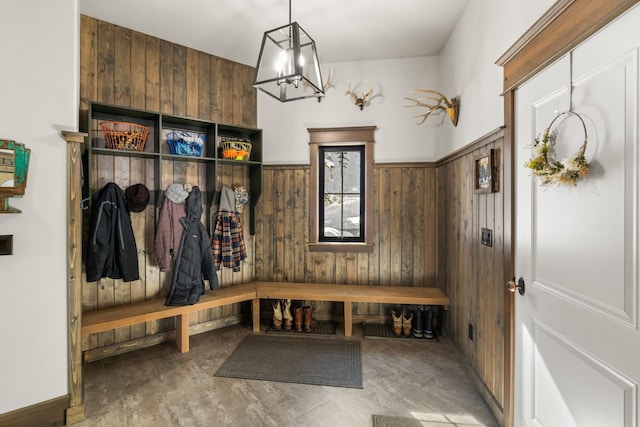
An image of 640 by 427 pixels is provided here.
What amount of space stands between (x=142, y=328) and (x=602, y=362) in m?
3.16

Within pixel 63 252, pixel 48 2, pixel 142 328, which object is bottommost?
pixel 142 328

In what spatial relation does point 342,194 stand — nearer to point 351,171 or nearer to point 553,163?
point 351,171

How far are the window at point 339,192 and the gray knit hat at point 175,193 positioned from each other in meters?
1.29

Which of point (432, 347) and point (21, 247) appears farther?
point (432, 347)

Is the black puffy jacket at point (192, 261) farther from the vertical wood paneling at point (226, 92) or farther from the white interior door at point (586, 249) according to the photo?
the white interior door at point (586, 249)

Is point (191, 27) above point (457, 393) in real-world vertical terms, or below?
above

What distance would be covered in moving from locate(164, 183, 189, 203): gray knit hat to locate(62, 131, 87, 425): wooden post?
844mm

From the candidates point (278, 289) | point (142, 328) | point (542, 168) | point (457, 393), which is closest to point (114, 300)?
point (142, 328)

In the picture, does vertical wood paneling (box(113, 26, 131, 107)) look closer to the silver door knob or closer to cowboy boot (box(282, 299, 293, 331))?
cowboy boot (box(282, 299, 293, 331))

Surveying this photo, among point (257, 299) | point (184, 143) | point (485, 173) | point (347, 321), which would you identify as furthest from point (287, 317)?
point (485, 173)

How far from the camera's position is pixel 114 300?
257 centimetres

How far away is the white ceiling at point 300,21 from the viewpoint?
230 cm

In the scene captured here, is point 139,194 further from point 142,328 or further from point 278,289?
point 278,289

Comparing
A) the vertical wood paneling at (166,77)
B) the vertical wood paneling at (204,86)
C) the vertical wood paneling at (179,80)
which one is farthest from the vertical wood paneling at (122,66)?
the vertical wood paneling at (204,86)
